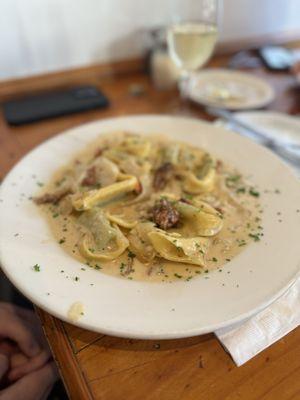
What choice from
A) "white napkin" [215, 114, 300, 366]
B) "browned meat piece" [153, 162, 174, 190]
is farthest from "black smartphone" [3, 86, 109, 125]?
"white napkin" [215, 114, 300, 366]

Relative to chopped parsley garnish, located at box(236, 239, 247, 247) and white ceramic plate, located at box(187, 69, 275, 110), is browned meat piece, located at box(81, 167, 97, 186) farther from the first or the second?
white ceramic plate, located at box(187, 69, 275, 110)

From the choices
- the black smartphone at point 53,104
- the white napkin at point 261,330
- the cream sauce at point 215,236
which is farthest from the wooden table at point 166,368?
the black smartphone at point 53,104

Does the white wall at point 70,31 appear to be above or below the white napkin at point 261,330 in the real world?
above

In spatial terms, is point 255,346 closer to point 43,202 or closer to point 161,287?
point 161,287

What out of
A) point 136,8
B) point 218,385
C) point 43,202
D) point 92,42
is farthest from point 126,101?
Result: point 218,385

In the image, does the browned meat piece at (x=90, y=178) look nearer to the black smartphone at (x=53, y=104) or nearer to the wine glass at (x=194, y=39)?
the black smartphone at (x=53, y=104)

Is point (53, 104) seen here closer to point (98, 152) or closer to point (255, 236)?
point (98, 152)
